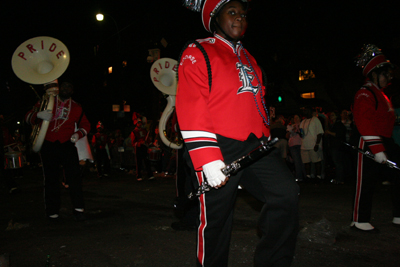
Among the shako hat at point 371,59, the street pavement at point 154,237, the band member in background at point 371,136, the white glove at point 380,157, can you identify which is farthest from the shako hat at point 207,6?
the shako hat at point 371,59

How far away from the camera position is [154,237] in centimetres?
429

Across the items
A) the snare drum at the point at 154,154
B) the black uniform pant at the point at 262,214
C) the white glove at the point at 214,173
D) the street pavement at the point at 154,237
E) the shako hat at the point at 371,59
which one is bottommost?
the street pavement at the point at 154,237

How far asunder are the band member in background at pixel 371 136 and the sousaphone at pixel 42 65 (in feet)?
14.0

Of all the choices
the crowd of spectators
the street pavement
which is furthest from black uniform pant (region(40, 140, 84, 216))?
the crowd of spectators

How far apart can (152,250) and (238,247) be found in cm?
93

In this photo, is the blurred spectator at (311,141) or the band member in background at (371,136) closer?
the band member in background at (371,136)

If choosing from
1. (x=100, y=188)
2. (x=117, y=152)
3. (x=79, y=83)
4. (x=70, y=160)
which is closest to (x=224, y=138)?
(x=70, y=160)

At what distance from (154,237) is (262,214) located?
2.20 m

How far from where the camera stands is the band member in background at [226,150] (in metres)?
2.37

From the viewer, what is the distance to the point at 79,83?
98.2 ft

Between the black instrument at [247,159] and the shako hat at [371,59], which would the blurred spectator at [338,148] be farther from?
the black instrument at [247,159]

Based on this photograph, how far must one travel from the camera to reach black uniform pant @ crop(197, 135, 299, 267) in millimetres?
2375

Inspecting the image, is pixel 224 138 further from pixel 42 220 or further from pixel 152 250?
pixel 42 220

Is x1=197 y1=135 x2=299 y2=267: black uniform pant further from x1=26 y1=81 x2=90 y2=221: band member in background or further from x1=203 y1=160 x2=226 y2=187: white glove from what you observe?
x1=26 y1=81 x2=90 y2=221: band member in background
